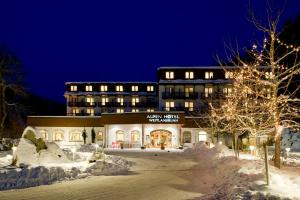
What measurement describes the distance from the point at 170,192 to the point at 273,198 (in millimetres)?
4253

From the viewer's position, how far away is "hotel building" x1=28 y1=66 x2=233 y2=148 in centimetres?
5084

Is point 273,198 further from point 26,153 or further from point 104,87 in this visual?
point 104,87

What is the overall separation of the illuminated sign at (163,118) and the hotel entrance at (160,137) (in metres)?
1.44

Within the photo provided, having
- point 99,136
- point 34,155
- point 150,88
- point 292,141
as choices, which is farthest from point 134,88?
point 34,155

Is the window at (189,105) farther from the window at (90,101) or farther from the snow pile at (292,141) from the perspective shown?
the snow pile at (292,141)

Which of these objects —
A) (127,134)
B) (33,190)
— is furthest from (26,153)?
(127,134)

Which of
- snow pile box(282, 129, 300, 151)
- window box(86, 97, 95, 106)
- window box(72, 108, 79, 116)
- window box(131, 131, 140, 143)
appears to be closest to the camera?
snow pile box(282, 129, 300, 151)

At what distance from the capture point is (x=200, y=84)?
2611 inches

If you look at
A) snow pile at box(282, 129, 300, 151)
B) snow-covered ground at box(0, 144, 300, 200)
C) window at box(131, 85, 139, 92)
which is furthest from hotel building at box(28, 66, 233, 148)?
snow pile at box(282, 129, 300, 151)

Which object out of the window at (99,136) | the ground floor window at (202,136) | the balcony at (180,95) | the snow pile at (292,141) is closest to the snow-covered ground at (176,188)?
the snow pile at (292,141)

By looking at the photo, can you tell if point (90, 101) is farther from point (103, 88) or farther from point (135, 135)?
point (135, 135)

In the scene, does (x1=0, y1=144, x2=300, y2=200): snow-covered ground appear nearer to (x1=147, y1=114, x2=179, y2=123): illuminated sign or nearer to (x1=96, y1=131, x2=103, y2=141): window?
(x1=147, y1=114, x2=179, y2=123): illuminated sign

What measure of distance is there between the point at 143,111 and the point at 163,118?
1440 centimetres

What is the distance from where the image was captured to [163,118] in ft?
165
